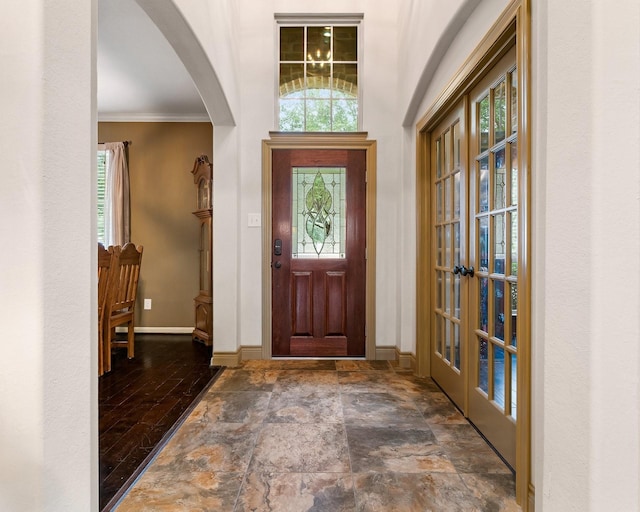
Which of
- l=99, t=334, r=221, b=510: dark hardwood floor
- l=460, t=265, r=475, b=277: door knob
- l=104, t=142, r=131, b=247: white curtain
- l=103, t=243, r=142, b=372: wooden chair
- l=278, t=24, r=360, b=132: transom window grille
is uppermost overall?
l=278, t=24, r=360, b=132: transom window grille

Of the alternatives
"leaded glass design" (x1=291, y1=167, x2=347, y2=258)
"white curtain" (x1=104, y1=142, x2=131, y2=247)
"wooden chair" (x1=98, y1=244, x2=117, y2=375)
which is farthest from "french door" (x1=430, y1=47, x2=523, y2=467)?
"white curtain" (x1=104, y1=142, x2=131, y2=247)

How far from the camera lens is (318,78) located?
127 inches

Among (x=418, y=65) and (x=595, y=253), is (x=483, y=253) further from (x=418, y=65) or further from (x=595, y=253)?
(x=418, y=65)

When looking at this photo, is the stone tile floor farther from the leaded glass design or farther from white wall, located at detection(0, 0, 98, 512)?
the leaded glass design

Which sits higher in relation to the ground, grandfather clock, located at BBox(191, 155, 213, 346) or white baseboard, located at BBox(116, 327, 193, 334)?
grandfather clock, located at BBox(191, 155, 213, 346)

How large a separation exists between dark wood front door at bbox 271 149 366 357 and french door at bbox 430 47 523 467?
32.5 inches

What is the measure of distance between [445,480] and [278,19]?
138 inches

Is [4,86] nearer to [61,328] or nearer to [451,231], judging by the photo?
[61,328]

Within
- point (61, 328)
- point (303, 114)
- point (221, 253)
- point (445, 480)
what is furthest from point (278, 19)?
point (445, 480)

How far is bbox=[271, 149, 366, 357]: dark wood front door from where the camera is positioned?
313 centimetres

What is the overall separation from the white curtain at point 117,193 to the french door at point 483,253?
3.45 metres

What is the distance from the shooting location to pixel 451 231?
90.3 inches

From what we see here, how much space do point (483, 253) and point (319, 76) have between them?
2.27 m

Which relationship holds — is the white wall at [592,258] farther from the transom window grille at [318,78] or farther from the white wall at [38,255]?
the transom window grille at [318,78]
